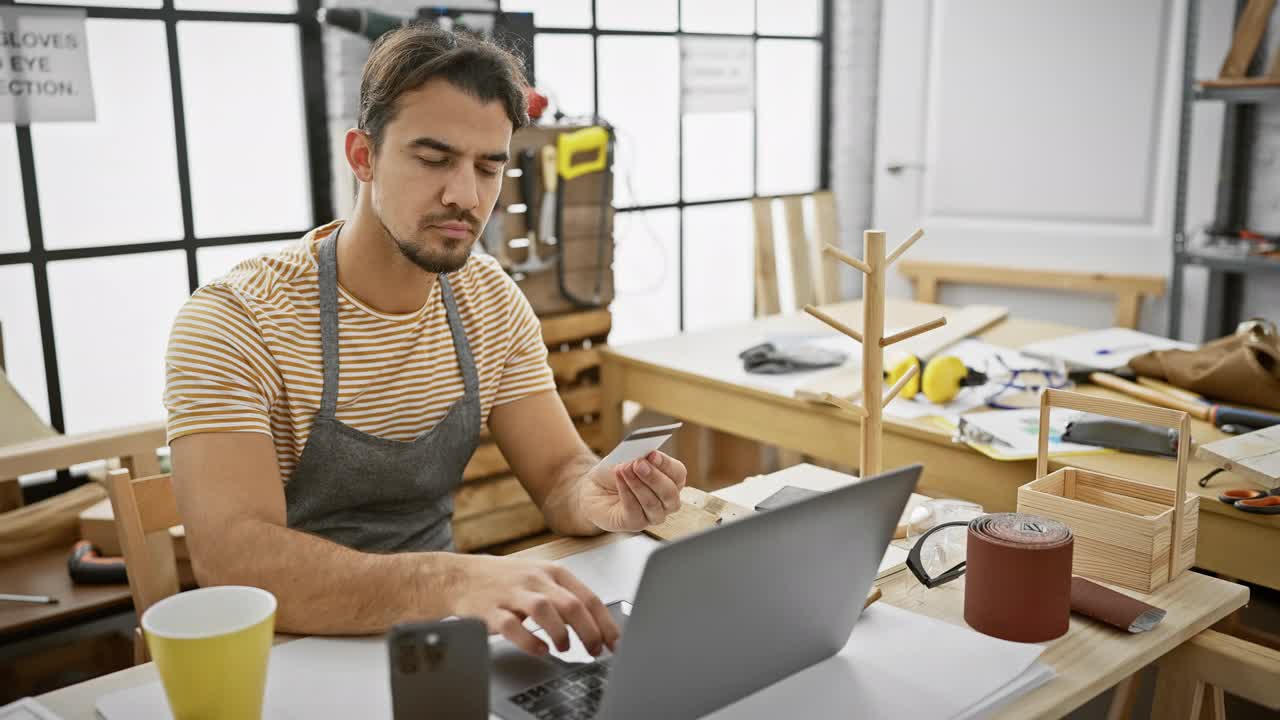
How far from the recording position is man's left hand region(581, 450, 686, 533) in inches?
47.0

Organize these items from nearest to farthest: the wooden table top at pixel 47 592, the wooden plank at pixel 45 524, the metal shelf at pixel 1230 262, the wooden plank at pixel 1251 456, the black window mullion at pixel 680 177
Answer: the wooden plank at pixel 1251 456 < the wooden table top at pixel 47 592 < the wooden plank at pixel 45 524 < the metal shelf at pixel 1230 262 < the black window mullion at pixel 680 177

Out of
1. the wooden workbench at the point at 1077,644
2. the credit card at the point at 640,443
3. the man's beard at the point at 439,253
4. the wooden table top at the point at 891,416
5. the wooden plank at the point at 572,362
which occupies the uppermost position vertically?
the man's beard at the point at 439,253

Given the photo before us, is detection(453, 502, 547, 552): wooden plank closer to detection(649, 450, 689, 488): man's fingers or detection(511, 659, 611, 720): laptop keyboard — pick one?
detection(649, 450, 689, 488): man's fingers

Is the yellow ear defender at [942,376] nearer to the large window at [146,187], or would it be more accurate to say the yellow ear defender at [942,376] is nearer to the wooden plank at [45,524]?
the large window at [146,187]

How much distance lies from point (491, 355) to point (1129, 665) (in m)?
0.90

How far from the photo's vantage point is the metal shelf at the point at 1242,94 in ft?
9.34

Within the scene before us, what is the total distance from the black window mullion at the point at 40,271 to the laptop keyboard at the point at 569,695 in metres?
1.87

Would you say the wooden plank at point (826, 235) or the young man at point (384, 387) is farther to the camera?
the wooden plank at point (826, 235)

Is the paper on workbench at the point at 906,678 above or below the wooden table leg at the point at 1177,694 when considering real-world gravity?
above

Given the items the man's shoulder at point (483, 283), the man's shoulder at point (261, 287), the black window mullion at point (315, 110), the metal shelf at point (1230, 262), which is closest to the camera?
the man's shoulder at point (261, 287)

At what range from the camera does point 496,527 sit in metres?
2.67

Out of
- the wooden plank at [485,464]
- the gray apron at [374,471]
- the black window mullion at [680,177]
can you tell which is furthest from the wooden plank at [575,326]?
the gray apron at [374,471]

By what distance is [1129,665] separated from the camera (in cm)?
96

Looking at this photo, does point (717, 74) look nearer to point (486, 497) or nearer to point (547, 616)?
point (486, 497)
